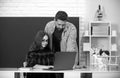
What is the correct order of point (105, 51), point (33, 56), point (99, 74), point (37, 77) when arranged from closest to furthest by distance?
point (99, 74)
point (37, 77)
point (33, 56)
point (105, 51)

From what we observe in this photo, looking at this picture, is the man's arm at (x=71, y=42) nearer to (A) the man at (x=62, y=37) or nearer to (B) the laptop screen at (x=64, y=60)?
(A) the man at (x=62, y=37)

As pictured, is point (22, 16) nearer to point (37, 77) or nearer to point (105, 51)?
point (105, 51)

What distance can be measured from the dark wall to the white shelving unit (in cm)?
36

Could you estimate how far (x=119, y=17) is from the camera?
5340 mm

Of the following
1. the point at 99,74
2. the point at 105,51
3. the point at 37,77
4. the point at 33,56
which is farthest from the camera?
the point at 105,51

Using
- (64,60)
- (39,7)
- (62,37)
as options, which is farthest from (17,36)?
(64,60)

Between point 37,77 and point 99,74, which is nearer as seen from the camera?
point 99,74

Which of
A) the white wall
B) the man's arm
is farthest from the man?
the white wall

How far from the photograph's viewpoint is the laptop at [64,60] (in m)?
3.06

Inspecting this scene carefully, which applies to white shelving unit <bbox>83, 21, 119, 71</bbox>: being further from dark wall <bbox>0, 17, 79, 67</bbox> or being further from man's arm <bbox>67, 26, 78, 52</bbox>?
man's arm <bbox>67, 26, 78, 52</bbox>

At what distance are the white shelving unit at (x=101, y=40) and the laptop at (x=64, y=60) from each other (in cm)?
185

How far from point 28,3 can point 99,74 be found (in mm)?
2867

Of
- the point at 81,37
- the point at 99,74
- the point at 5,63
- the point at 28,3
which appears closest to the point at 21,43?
the point at 5,63

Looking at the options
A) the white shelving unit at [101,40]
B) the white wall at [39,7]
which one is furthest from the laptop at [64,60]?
the white wall at [39,7]
